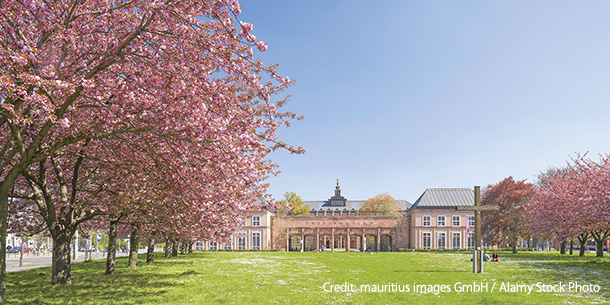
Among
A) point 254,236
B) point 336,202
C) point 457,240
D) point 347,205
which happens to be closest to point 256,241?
point 254,236

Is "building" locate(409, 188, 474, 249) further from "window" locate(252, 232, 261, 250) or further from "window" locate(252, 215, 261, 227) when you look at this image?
"window" locate(252, 215, 261, 227)

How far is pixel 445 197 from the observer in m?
88.9

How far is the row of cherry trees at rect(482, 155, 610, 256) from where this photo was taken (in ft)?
107

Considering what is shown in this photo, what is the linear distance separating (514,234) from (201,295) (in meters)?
62.2

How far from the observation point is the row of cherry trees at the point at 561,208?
107 ft

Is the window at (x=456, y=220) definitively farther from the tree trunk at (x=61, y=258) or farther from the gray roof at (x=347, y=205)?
the tree trunk at (x=61, y=258)

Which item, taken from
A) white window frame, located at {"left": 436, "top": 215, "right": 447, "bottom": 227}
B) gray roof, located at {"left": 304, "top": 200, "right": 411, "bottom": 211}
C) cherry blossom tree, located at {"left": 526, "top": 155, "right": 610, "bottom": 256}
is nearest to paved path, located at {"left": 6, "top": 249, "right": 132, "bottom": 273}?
cherry blossom tree, located at {"left": 526, "top": 155, "right": 610, "bottom": 256}

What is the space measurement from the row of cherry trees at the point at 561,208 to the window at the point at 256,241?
4482 centimetres

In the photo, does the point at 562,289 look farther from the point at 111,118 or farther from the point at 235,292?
the point at 111,118

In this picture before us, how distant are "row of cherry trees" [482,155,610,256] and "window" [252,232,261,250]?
4482cm

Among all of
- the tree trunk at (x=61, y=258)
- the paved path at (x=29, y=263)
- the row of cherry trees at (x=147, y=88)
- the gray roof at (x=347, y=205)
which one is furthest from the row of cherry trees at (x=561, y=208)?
the gray roof at (x=347, y=205)

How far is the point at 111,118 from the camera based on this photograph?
11352 mm

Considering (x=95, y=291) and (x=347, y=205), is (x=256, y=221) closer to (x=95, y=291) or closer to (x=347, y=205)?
(x=347, y=205)

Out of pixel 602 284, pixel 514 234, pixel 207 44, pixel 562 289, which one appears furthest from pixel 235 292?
pixel 514 234
